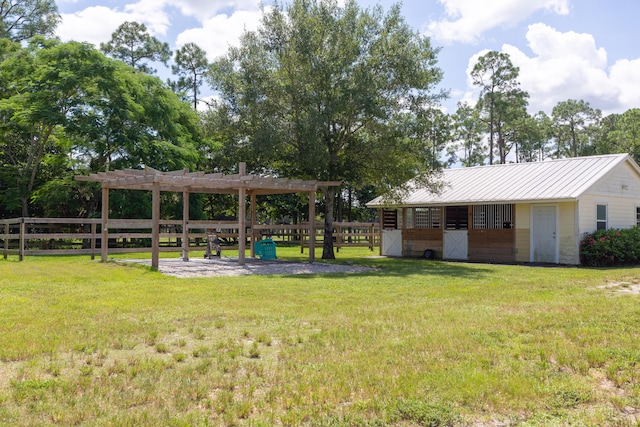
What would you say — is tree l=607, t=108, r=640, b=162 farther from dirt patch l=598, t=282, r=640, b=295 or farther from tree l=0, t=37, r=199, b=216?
dirt patch l=598, t=282, r=640, b=295

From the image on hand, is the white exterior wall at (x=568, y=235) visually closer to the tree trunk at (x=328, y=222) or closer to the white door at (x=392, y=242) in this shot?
the white door at (x=392, y=242)

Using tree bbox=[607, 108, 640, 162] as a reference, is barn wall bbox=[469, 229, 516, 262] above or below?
below

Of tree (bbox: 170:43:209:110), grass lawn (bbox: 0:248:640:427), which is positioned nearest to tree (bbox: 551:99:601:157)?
tree (bbox: 170:43:209:110)

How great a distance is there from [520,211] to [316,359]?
51.6ft

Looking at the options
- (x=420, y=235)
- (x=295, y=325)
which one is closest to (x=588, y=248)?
(x=420, y=235)

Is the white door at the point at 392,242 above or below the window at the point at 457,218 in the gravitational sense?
below

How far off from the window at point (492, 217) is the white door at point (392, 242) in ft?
11.3

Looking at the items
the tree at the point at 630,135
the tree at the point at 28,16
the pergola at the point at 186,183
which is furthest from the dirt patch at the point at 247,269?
the tree at the point at 630,135

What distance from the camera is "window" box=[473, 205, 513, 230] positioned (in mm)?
19766

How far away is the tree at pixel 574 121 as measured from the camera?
5184 cm

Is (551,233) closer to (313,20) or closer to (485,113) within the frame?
(313,20)

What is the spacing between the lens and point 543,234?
1880 cm

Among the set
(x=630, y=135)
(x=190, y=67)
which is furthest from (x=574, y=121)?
(x=190, y=67)

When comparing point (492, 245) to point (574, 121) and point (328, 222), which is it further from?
point (574, 121)
